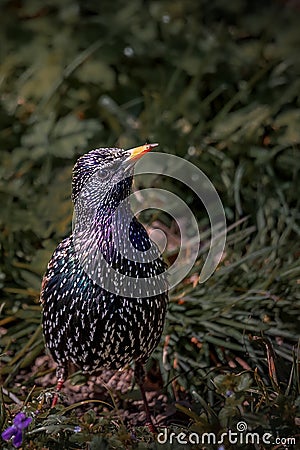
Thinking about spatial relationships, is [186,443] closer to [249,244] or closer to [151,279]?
[151,279]

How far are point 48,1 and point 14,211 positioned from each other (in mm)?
1816

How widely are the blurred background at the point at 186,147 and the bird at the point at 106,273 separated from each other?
0.35 metres

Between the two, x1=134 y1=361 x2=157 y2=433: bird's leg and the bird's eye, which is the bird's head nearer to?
the bird's eye

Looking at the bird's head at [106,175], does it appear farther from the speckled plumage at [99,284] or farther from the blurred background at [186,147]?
the blurred background at [186,147]

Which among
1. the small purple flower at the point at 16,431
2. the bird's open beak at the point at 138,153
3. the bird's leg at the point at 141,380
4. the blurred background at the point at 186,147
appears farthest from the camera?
the blurred background at the point at 186,147

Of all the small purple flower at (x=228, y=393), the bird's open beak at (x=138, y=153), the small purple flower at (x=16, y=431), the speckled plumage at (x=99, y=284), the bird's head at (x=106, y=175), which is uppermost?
the bird's open beak at (x=138, y=153)

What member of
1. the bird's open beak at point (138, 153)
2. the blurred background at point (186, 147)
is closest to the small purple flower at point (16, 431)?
the blurred background at point (186, 147)

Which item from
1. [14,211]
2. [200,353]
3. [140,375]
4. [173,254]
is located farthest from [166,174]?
[140,375]

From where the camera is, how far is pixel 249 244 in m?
4.08

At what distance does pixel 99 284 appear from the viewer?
2.83m

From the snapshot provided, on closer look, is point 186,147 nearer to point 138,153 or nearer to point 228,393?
point 138,153

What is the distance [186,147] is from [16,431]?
2.07 metres

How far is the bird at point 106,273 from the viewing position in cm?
281

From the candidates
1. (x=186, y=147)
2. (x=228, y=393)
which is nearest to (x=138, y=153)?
(x=228, y=393)
